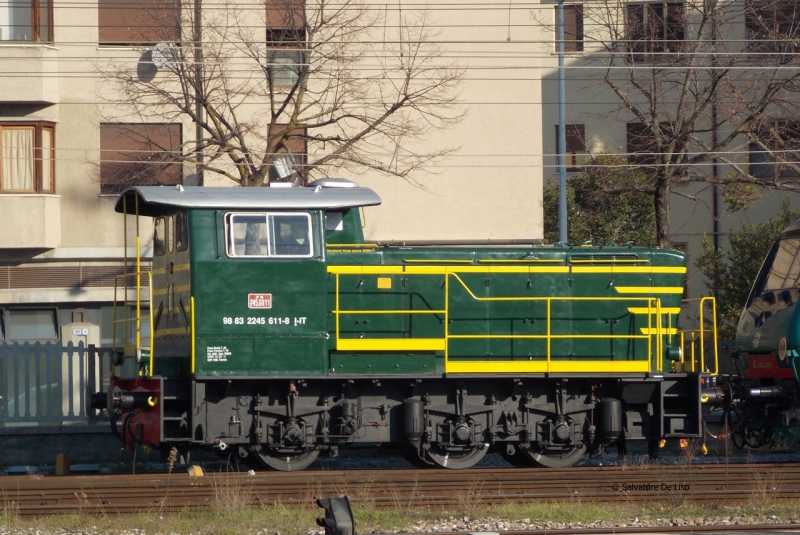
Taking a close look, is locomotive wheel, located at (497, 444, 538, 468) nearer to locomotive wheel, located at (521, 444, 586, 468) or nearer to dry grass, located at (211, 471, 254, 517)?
locomotive wheel, located at (521, 444, 586, 468)

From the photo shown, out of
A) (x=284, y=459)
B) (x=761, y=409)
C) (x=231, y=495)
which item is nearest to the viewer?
(x=231, y=495)

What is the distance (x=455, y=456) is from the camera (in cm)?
1220

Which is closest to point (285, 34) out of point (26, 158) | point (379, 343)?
point (26, 158)

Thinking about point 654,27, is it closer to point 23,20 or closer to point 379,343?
point 23,20

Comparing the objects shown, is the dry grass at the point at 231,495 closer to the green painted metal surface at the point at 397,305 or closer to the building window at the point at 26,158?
the green painted metal surface at the point at 397,305

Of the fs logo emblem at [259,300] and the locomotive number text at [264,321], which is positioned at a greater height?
the fs logo emblem at [259,300]

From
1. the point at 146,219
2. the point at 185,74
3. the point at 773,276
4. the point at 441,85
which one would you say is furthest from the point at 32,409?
the point at 773,276

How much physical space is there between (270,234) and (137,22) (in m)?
10.8

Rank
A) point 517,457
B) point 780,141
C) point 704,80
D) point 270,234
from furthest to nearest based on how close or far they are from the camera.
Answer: point 704,80 → point 780,141 → point 517,457 → point 270,234

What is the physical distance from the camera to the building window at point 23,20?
20359mm

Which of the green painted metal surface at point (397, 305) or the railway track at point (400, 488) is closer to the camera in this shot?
the railway track at point (400, 488)

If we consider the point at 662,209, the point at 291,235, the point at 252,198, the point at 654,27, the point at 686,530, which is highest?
the point at 654,27

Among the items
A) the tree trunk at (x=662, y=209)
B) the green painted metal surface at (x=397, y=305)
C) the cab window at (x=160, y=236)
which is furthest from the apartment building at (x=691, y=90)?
the cab window at (x=160, y=236)

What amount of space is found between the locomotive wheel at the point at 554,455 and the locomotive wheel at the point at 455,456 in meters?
0.61
